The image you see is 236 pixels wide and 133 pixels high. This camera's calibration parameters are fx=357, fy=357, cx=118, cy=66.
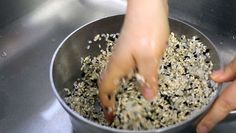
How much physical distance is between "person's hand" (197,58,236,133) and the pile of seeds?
0.02m

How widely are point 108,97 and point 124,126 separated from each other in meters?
0.05

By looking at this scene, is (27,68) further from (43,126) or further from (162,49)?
(162,49)

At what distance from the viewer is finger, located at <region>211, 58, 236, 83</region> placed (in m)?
0.56

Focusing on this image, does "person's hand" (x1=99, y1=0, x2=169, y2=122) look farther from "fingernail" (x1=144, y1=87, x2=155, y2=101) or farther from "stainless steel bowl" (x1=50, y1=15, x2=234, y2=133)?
"stainless steel bowl" (x1=50, y1=15, x2=234, y2=133)

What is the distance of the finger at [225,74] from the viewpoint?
1.84 ft

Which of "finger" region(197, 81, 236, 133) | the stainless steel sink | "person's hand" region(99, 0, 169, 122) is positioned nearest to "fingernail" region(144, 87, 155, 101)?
"person's hand" region(99, 0, 169, 122)

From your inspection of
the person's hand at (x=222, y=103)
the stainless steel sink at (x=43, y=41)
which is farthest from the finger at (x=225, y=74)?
Answer: the stainless steel sink at (x=43, y=41)

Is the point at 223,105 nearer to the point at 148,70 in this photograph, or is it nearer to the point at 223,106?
the point at 223,106

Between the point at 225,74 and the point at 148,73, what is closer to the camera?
the point at 148,73

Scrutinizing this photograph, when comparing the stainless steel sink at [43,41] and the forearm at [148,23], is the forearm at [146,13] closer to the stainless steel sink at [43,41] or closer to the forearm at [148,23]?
the forearm at [148,23]

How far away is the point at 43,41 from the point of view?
0.84 metres

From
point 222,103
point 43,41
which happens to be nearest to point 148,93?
point 222,103

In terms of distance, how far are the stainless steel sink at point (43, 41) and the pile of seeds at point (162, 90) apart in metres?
0.08

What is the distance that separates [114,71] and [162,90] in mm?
182
